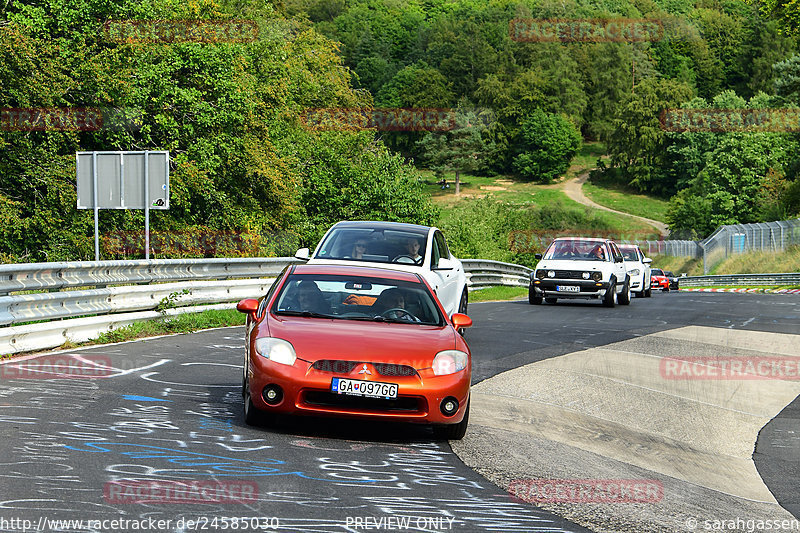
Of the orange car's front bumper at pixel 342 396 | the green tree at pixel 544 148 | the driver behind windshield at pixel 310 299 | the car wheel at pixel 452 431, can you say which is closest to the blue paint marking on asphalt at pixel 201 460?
the orange car's front bumper at pixel 342 396

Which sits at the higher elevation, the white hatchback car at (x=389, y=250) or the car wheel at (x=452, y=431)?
the white hatchback car at (x=389, y=250)

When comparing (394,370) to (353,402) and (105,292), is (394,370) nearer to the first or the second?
(353,402)

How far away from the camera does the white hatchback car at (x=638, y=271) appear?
113ft

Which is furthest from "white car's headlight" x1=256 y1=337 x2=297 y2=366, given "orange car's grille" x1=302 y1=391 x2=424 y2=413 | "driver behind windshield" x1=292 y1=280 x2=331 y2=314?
"driver behind windshield" x1=292 y1=280 x2=331 y2=314

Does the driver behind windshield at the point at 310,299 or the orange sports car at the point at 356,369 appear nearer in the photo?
the orange sports car at the point at 356,369

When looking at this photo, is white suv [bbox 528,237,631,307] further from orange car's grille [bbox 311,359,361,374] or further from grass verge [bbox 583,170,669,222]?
grass verge [bbox 583,170,669,222]

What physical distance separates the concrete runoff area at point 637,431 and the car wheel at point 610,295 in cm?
934

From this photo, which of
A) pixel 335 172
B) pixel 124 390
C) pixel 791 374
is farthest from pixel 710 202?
pixel 124 390

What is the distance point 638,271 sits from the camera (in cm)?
3466

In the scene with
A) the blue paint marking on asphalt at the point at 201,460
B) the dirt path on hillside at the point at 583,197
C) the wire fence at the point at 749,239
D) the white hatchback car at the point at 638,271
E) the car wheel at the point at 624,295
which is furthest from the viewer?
the dirt path on hillside at the point at 583,197

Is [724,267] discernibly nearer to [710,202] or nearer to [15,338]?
[710,202]

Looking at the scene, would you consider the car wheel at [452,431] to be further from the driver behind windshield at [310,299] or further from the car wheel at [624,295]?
the car wheel at [624,295]

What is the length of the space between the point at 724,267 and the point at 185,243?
4594 cm

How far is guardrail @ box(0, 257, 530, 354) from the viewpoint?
11.8 metres
